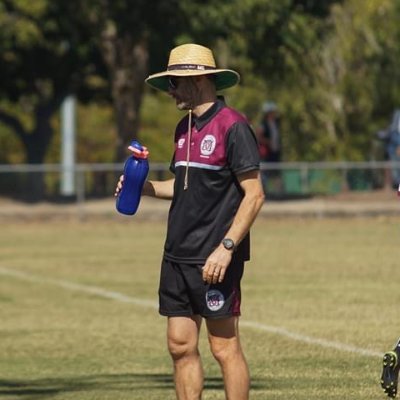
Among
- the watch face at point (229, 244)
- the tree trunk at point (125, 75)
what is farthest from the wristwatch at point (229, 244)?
the tree trunk at point (125, 75)

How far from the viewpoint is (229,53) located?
3997 centimetres

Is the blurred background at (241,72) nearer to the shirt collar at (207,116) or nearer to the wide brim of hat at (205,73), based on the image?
the wide brim of hat at (205,73)

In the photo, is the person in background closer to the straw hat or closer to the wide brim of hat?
the wide brim of hat

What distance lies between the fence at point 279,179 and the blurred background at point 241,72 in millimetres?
30

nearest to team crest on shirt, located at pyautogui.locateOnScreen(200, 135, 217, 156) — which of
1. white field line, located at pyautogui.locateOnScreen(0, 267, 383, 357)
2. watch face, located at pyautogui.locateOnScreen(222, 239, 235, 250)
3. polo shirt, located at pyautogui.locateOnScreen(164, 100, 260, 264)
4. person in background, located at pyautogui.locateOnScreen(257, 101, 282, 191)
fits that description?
polo shirt, located at pyautogui.locateOnScreen(164, 100, 260, 264)

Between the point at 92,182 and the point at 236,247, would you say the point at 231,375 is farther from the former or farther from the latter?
the point at 92,182

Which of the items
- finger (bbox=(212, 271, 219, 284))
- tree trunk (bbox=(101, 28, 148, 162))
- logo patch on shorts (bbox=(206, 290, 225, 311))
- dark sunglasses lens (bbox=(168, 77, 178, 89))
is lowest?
logo patch on shorts (bbox=(206, 290, 225, 311))

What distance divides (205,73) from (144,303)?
8756mm

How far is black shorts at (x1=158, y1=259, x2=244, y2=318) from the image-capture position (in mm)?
7641

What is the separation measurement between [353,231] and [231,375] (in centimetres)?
1982

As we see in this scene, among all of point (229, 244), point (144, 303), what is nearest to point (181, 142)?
point (229, 244)

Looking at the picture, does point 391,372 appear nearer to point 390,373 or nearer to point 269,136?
point 390,373

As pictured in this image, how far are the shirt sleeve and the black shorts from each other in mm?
491

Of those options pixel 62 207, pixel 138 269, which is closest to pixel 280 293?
pixel 138 269
